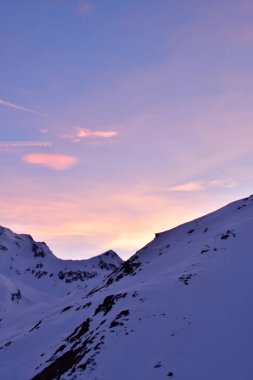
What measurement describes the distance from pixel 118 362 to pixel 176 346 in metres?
2.89

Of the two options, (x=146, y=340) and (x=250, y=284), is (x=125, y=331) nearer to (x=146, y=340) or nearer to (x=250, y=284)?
(x=146, y=340)

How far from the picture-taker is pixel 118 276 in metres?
44.6

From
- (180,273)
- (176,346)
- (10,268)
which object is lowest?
(176,346)

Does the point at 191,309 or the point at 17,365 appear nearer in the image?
the point at 191,309

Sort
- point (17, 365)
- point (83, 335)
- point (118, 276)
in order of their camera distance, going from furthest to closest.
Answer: point (118, 276), point (17, 365), point (83, 335)

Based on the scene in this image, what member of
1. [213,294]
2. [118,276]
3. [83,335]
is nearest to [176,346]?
[213,294]

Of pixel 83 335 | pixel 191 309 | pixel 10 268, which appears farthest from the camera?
pixel 10 268

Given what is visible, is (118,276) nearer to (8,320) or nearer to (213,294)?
(213,294)

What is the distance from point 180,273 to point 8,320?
148 feet

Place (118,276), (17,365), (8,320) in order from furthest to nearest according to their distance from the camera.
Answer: (8,320) < (118,276) < (17,365)

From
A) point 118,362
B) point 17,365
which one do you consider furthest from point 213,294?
point 17,365

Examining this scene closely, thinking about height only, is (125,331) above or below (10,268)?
below

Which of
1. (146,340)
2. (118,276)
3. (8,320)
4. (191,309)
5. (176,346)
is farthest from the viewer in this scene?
(8,320)

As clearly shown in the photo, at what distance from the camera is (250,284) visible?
24047mm
